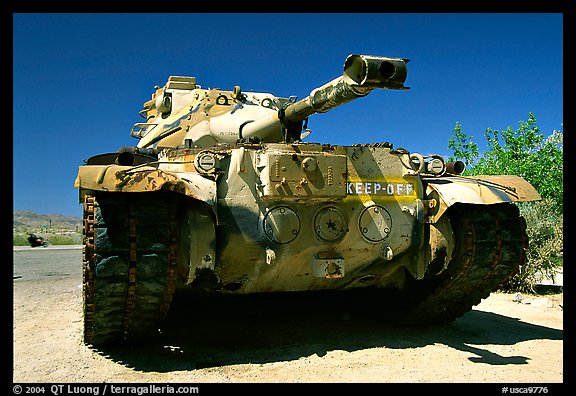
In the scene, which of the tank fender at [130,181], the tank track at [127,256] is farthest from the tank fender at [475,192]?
the tank track at [127,256]

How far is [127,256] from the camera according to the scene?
581 centimetres

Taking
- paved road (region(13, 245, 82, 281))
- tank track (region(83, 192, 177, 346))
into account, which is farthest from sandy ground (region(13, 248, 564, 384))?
paved road (region(13, 245, 82, 281))

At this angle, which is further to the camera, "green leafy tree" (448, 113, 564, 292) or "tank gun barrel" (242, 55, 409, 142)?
"green leafy tree" (448, 113, 564, 292)

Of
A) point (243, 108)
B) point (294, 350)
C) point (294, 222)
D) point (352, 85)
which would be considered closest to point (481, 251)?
point (294, 222)

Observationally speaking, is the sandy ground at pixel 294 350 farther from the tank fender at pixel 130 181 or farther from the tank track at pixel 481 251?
the tank fender at pixel 130 181

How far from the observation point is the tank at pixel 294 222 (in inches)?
230

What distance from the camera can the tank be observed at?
5844mm

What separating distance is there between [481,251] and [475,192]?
71 centimetres

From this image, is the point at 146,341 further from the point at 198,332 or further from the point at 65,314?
the point at 65,314

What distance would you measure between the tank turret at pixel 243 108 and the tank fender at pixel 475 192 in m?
1.78

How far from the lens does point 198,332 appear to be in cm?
774

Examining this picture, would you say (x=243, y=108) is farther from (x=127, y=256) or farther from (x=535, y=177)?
(x=535, y=177)

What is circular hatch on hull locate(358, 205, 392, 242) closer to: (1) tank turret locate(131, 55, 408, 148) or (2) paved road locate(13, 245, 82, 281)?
(1) tank turret locate(131, 55, 408, 148)
